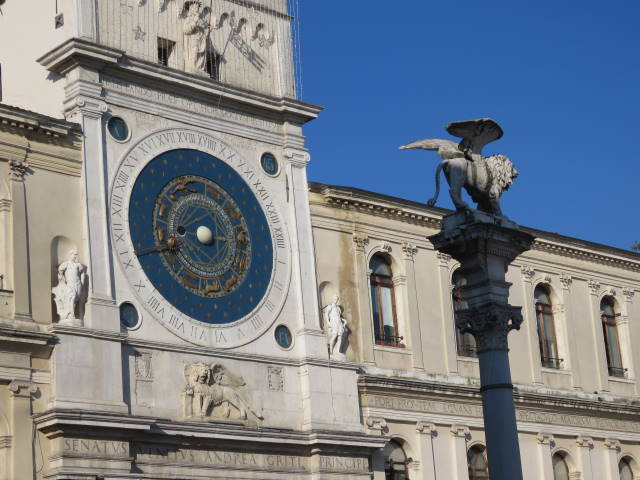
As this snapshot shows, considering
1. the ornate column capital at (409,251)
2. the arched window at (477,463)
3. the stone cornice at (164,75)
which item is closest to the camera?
the stone cornice at (164,75)

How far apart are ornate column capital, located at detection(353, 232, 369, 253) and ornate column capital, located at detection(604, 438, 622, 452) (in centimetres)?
928

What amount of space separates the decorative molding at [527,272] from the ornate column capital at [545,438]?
4170mm

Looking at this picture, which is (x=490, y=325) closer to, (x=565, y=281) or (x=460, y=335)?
(x=460, y=335)

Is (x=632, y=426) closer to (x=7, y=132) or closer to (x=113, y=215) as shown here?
(x=113, y=215)

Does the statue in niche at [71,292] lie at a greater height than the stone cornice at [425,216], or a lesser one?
lesser

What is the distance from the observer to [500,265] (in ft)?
70.7

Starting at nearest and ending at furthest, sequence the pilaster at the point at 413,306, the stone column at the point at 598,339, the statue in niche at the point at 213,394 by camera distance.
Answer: the statue in niche at the point at 213,394 → the pilaster at the point at 413,306 → the stone column at the point at 598,339

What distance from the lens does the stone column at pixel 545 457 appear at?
119 ft

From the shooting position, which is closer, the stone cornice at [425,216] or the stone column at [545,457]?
the stone cornice at [425,216]

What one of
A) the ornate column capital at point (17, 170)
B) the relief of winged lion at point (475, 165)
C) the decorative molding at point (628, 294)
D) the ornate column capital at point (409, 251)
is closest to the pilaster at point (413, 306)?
the ornate column capital at point (409, 251)

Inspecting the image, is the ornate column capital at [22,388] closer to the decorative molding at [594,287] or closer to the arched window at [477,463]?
the arched window at [477,463]

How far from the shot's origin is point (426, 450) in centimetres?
3359

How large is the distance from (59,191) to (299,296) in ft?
20.7

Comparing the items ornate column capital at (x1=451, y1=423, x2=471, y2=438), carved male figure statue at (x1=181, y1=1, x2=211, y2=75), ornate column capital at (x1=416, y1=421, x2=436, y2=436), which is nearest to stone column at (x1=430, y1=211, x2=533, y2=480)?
carved male figure statue at (x1=181, y1=1, x2=211, y2=75)
